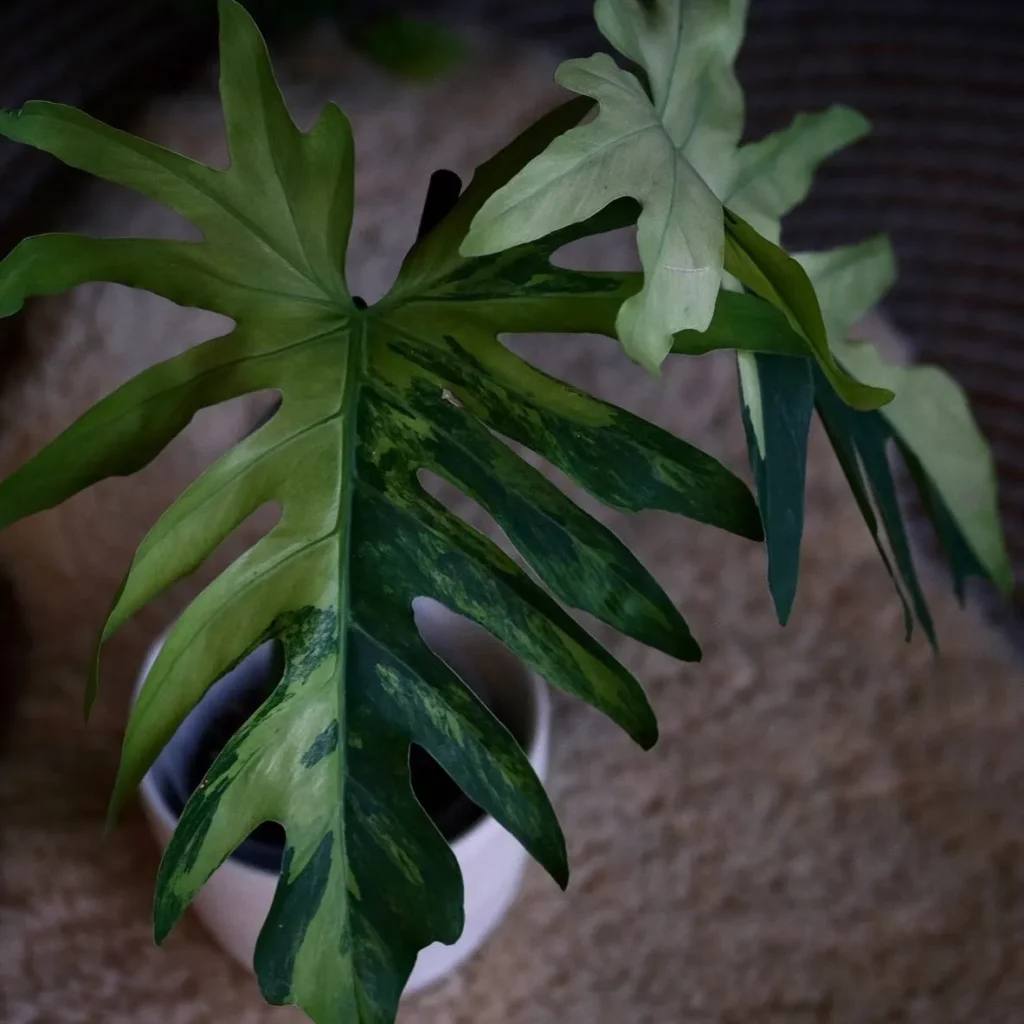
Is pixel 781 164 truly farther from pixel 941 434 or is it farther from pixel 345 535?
pixel 345 535

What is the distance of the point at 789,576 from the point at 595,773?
1.28 feet

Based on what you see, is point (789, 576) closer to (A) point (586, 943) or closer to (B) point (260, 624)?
(B) point (260, 624)

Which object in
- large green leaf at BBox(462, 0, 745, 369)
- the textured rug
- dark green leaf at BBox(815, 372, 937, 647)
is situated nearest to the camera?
large green leaf at BBox(462, 0, 745, 369)

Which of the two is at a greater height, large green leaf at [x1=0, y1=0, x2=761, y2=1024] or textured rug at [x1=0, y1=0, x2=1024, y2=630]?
textured rug at [x1=0, y1=0, x2=1024, y2=630]

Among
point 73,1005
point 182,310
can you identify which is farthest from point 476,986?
point 182,310

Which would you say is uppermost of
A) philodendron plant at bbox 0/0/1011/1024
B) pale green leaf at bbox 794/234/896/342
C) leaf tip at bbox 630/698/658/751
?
pale green leaf at bbox 794/234/896/342

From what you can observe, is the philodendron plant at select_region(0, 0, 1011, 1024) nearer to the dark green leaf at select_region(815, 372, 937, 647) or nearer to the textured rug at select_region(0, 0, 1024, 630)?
the dark green leaf at select_region(815, 372, 937, 647)

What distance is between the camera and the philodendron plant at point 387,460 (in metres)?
0.39

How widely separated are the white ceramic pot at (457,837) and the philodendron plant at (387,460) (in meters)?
0.13

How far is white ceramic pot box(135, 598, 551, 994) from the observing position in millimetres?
542

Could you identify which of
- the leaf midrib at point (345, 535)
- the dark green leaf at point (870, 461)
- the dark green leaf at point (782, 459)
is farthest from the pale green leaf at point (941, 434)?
the leaf midrib at point (345, 535)

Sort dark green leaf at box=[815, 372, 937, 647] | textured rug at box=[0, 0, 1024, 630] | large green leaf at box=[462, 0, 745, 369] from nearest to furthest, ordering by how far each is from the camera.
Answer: large green leaf at box=[462, 0, 745, 369] → dark green leaf at box=[815, 372, 937, 647] → textured rug at box=[0, 0, 1024, 630]

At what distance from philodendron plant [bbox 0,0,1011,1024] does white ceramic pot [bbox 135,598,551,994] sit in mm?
134

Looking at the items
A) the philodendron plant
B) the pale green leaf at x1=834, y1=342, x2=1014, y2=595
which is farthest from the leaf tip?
the pale green leaf at x1=834, y1=342, x2=1014, y2=595
